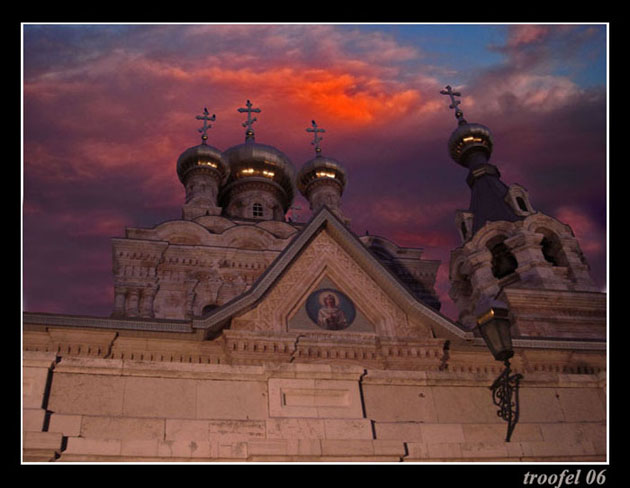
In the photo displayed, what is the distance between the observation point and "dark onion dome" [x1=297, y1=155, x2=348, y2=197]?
1124 inches

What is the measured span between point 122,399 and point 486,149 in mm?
21654

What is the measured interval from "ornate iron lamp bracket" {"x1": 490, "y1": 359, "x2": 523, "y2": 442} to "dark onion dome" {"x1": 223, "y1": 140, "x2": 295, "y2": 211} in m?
21.1

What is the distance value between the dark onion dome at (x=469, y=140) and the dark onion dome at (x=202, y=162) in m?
9.52

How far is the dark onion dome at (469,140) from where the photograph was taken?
26.1 metres

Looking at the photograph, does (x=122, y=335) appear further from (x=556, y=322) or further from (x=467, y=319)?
(x=467, y=319)

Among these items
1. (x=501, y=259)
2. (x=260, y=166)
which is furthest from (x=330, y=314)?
(x=260, y=166)

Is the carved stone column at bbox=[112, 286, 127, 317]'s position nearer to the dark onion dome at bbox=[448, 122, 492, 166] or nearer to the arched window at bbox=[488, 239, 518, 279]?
the arched window at bbox=[488, 239, 518, 279]

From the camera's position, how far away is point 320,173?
28.5m

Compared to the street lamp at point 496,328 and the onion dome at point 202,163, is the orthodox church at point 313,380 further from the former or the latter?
the onion dome at point 202,163

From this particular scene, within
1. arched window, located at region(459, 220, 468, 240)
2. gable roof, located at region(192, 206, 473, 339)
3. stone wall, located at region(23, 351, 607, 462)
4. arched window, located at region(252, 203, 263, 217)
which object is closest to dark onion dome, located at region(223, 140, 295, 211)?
arched window, located at region(252, 203, 263, 217)

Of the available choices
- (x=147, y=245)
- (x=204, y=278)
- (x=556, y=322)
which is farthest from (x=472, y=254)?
(x=147, y=245)

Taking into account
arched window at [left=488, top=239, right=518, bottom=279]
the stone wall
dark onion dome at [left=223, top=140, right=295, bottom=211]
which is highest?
dark onion dome at [left=223, top=140, right=295, bottom=211]

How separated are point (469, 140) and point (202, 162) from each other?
425 inches

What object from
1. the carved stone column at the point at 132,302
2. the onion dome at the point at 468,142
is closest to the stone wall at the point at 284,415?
the carved stone column at the point at 132,302
